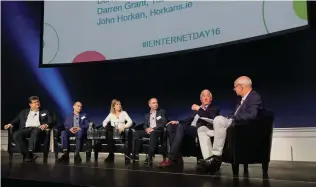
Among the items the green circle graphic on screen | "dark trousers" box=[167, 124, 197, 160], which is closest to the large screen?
the green circle graphic on screen

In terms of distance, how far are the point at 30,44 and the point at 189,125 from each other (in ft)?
12.9

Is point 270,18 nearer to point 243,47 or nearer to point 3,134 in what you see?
point 243,47

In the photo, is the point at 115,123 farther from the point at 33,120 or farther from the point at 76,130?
the point at 33,120

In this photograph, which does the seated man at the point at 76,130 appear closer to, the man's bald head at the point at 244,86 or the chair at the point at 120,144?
the chair at the point at 120,144

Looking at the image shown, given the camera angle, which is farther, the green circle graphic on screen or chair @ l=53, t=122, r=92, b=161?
chair @ l=53, t=122, r=92, b=161

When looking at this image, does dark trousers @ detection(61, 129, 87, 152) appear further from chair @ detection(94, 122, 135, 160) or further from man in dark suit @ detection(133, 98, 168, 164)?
man in dark suit @ detection(133, 98, 168, 164)

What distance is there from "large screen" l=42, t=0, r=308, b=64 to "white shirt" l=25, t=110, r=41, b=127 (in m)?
0.96

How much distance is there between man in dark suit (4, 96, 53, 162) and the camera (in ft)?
14.5

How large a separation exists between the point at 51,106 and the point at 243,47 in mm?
3557

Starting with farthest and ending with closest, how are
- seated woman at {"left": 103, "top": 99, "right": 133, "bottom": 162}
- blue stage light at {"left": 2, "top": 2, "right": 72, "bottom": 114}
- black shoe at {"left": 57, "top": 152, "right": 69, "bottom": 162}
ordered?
blue stage light at {"left": 2, "top": 2, "right": 72, "bottom": 114}, black shoe at {"left": 57, "top": 152, "right": 69, "bottom": 162}, seated woman at {"left": 103, "top": 99, "right": 133, "bottom": 162}

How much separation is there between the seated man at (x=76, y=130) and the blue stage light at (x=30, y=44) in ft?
4.53

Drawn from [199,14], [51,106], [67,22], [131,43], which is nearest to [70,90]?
[51,106]

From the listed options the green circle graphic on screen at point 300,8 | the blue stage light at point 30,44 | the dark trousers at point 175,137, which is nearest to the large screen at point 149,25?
the green circle graphic on screen at point 300,8

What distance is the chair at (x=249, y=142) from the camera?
9.37 feet
